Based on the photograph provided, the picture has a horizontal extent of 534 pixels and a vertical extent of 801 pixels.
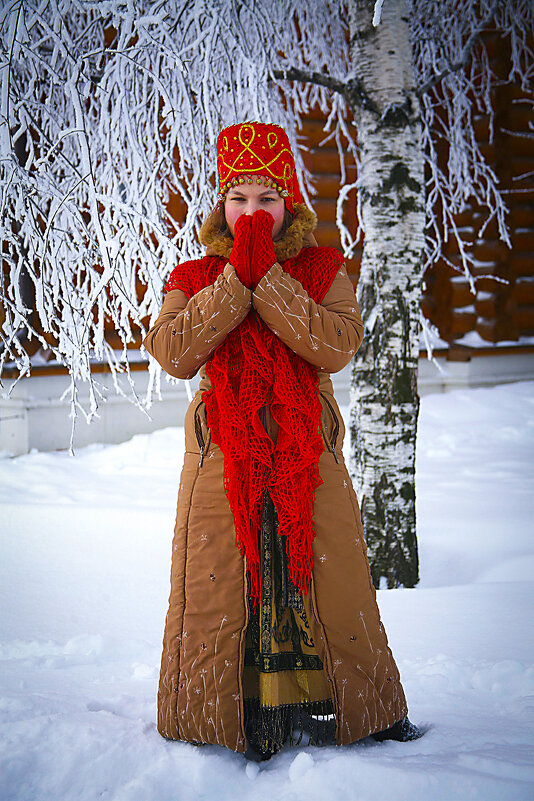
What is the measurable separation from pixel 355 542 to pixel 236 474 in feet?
1.19

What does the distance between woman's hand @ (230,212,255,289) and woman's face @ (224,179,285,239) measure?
103 millimetres

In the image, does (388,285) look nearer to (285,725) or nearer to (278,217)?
(278,217)

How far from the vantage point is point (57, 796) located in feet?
5.07

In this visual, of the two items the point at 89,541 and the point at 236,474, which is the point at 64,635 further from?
the point at 236,474

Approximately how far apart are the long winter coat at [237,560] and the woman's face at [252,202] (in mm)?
61

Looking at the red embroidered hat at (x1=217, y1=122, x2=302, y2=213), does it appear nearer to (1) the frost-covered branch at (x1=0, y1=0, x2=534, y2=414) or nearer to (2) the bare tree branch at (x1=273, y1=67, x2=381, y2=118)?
(1) the frost-covered branch at (x1=0, y1=0, x2=534, y2=414)

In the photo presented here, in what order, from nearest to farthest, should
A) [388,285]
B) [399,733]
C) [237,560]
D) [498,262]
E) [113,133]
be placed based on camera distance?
[237,560]
[399,733]
[113,133]
[388,285]
[498,262]

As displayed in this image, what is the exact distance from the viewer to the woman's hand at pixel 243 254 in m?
1.59

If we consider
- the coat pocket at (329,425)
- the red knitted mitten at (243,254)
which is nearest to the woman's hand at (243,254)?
the red knitted mitten at (243,254)

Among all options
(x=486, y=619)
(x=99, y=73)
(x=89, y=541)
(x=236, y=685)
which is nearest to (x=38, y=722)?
(x=236, y=685)

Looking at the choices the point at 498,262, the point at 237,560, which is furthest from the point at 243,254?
the point at 498,262

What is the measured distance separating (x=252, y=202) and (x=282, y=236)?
4.4 inches

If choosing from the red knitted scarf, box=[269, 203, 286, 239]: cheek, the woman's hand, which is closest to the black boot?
the red knitted scarf

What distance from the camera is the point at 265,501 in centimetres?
169
